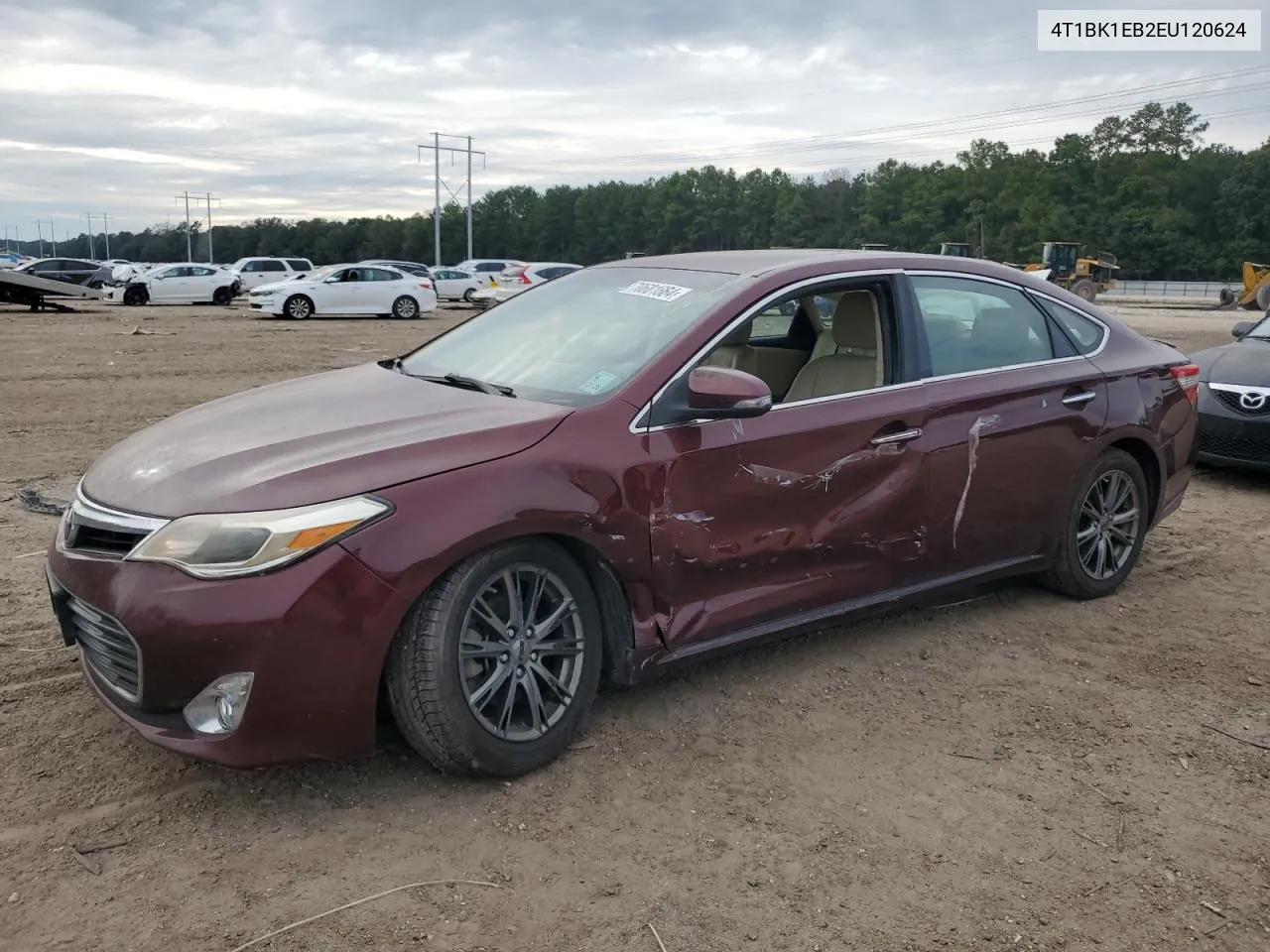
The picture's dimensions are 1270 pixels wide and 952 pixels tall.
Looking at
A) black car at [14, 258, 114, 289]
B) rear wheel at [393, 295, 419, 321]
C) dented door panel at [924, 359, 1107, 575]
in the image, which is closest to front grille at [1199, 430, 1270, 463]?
dented door panel at [924, 359, 1107, 575]

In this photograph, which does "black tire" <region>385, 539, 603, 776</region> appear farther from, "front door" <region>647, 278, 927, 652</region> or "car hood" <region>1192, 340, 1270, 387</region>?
"car hood" <region>1192, 340, 1270, 387</region>

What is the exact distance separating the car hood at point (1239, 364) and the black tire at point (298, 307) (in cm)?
2329

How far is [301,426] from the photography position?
3.50 meters

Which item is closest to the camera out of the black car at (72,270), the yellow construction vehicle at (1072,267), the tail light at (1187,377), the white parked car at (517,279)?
the tail light at (1187,377)

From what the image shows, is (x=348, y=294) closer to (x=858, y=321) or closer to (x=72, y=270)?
(x=72, y=270)

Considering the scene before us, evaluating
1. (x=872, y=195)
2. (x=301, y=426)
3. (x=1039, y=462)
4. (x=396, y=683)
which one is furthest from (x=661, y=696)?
(x=872, y=195)

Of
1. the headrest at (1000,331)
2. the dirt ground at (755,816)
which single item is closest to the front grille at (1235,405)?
the dirt ground at (755,816)

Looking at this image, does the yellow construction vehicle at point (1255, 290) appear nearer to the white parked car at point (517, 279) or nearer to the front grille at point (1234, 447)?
the white parked car at point (517, 279)

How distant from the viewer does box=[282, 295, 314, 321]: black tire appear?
27.4m

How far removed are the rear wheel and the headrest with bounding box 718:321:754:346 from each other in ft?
82.6

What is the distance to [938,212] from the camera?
90000 millimetres

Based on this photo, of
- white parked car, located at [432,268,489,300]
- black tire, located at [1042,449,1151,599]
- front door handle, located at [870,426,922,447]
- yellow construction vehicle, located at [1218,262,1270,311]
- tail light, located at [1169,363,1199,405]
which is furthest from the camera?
white parked car, located at [432,268,489,300]

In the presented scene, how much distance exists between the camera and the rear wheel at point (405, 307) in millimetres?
28500

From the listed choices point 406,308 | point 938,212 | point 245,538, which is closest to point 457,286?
point 406,308
